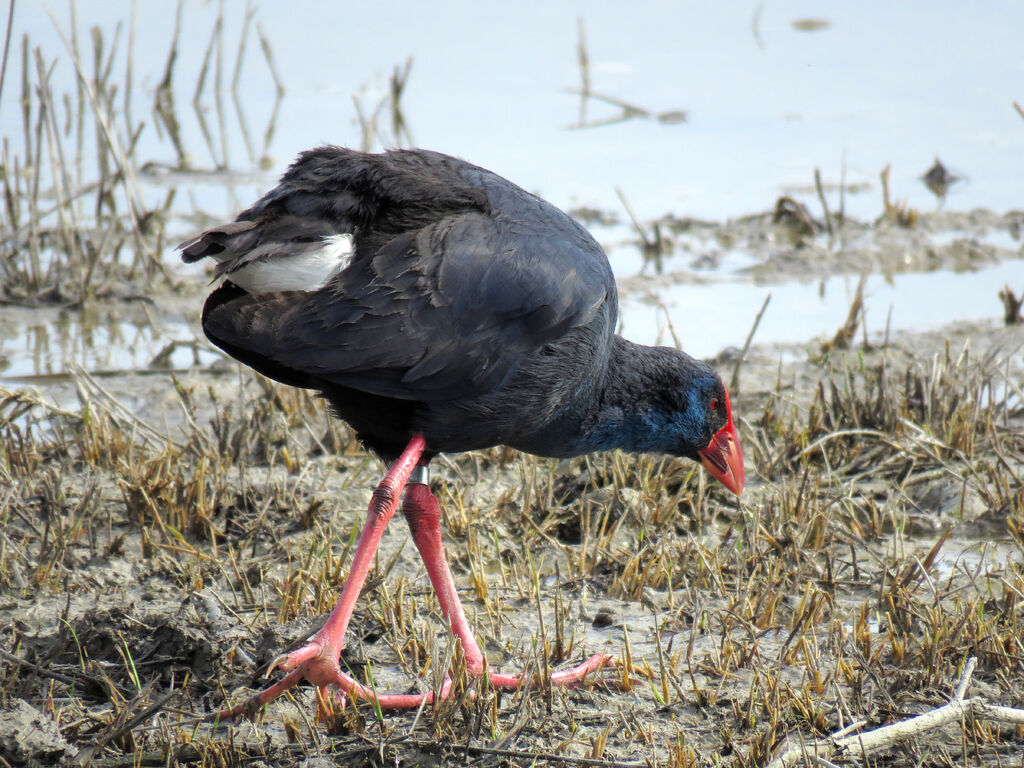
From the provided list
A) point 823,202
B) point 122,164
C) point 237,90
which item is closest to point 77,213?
point 122,164

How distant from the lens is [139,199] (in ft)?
20.5

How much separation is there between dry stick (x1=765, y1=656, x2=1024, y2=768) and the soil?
0.04 m

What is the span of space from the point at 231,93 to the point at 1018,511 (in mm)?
6902

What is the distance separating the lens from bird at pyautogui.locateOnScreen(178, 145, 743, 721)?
9.71ft

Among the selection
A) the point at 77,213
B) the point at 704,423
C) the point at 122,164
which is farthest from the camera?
the point at 77,213

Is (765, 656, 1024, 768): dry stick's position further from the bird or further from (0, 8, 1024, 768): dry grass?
the bird

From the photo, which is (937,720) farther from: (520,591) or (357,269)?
(357,269)

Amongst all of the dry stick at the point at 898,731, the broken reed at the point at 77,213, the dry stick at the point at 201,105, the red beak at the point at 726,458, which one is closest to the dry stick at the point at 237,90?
the dry stick at the point at 201,105

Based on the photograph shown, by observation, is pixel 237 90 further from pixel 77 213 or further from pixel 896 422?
pixel 896 422

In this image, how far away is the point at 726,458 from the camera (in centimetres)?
390

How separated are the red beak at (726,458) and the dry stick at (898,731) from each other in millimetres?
1229

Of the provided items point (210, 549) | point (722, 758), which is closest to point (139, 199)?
point (210, 549)

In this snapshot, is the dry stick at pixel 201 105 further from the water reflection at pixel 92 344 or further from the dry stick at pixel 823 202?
the dry stick at pixel 823 202

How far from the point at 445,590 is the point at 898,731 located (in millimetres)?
1196
